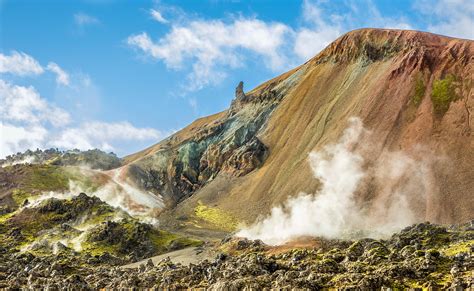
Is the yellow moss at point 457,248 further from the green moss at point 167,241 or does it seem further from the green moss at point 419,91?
the green moss at point 419,91

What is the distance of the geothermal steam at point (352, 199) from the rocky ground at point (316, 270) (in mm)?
13897

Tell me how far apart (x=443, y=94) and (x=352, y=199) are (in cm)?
4709

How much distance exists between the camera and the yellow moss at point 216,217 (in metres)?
159

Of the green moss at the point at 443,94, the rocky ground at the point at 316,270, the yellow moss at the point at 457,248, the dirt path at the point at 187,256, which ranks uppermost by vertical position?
the green moss at the point at 443,94

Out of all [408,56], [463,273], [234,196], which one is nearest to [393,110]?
[408,56]

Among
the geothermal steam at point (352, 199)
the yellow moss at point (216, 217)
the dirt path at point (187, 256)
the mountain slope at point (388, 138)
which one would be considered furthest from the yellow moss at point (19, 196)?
the geothermal steam at point (352, 199)

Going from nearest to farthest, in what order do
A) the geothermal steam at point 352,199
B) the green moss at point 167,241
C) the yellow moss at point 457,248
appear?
the yellow moss at point 457,248 < the geothermal steam at point 352,199 < the green moss at point 167,241

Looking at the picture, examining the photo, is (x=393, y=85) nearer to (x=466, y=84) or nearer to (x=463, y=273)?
(x=466, y=84)

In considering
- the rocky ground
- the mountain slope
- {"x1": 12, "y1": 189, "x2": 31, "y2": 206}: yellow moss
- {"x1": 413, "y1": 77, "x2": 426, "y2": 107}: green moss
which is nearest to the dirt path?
the rocky ground

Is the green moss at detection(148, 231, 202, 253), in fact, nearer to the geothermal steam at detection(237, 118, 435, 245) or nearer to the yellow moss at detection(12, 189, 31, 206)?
the geothermal steam at detection(237, 118, 435, 245)

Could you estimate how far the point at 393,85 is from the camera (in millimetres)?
170125

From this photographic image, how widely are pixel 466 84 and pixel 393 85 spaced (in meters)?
23.2

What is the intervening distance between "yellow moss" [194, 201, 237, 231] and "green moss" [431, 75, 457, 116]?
214ft

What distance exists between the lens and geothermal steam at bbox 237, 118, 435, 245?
116 metres
